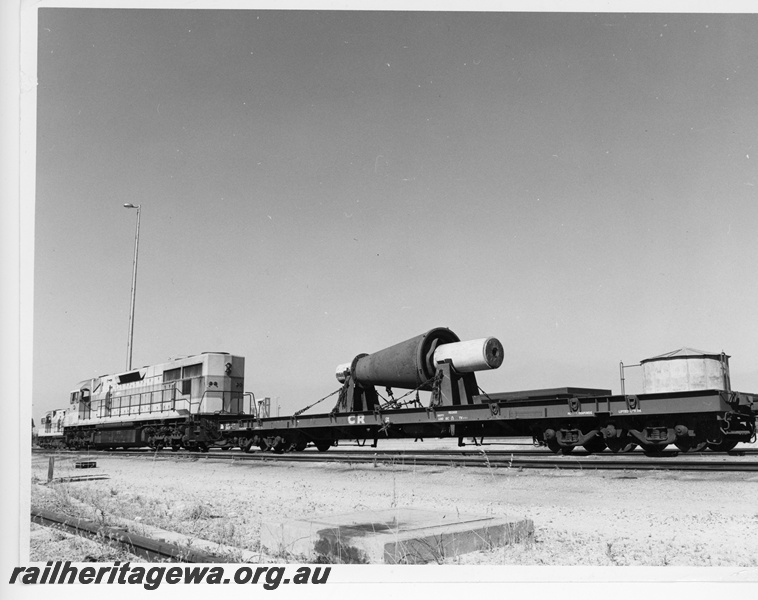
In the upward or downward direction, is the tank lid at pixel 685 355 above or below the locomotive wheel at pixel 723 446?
above

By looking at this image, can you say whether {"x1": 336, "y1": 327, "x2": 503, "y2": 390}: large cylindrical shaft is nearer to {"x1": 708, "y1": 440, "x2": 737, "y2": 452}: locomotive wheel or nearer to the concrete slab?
{"x1": 708, "y1": 440, "x2": 737, "y2": 452}: locomotive wheel

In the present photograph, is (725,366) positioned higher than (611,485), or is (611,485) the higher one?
(725,366)

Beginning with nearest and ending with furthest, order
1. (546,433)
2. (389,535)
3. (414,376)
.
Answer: (389,535) → (546,433) → (414,376)

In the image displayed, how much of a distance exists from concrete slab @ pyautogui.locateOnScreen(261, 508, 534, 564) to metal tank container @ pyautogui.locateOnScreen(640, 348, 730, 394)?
6594 millimetres

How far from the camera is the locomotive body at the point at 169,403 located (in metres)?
21.4

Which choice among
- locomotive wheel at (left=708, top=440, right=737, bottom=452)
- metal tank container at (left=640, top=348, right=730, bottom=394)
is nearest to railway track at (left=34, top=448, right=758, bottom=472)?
locomotive wheel at (left=708, top=440, right=737, bottom=452)

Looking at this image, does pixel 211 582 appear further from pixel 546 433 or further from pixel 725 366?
pixel 725 366

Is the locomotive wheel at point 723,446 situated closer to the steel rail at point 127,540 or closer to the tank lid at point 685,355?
the tank lid at point 685,355

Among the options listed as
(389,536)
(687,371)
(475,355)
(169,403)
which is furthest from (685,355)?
(169,403)

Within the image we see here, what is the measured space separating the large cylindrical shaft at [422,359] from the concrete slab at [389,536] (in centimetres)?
824

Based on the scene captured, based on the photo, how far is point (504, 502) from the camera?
9.24 meters

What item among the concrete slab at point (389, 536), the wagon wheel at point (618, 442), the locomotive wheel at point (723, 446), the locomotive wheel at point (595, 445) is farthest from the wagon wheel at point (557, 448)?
the concrete slab at point (389, 536)

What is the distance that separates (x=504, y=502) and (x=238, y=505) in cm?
379

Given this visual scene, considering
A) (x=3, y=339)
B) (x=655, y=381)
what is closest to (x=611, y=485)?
(x=655, y=381)
